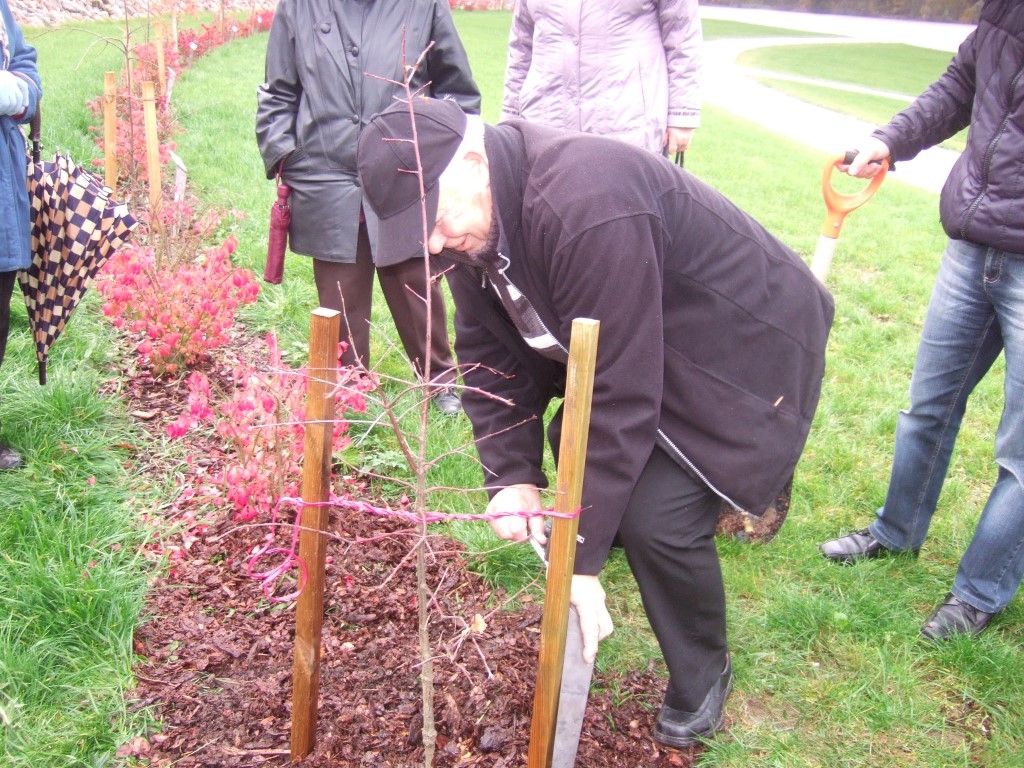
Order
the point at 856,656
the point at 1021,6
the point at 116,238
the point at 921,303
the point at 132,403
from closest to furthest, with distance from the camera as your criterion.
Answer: the point at 1021,6 < the point at 856,656 < the point at 116,238 < the point at 132,403 < the point at 921,303

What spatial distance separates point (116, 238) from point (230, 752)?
6.73 feet

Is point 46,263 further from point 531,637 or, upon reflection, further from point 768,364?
point 768,364

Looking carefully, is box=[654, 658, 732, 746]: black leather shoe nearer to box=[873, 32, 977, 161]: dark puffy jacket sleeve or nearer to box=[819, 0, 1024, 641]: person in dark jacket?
box=[819, 0, 1024, 641]: person in dark jacket

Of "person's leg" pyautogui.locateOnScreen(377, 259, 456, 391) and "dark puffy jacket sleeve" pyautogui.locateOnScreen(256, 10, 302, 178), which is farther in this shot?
"person's leg" pyautogui.locateOnScreen(377, 259, 456, 391)

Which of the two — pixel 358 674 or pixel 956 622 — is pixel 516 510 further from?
pixel 956 622

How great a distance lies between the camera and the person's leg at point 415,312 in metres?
3.75

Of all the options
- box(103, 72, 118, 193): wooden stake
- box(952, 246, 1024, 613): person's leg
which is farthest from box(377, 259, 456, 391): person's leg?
box(103, 72, 118, 193): wooden stake

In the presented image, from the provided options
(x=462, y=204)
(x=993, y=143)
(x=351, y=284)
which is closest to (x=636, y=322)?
(x=462, y=204)

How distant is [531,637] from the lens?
2.69 m

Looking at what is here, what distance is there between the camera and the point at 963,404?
2783mm

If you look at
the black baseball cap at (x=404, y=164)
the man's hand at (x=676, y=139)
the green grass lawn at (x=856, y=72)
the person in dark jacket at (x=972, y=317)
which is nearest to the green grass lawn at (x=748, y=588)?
the person in dark jacket at (x=972, y=317)

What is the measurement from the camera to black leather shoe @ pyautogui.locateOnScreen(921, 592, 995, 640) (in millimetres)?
2672

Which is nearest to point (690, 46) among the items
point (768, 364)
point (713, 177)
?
point (768, 364)

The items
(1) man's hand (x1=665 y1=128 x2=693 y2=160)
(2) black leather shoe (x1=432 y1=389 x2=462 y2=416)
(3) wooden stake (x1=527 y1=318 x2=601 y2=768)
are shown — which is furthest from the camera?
(2) black leather shoe (x1=432 y1=389 x2=462 y2=416)
